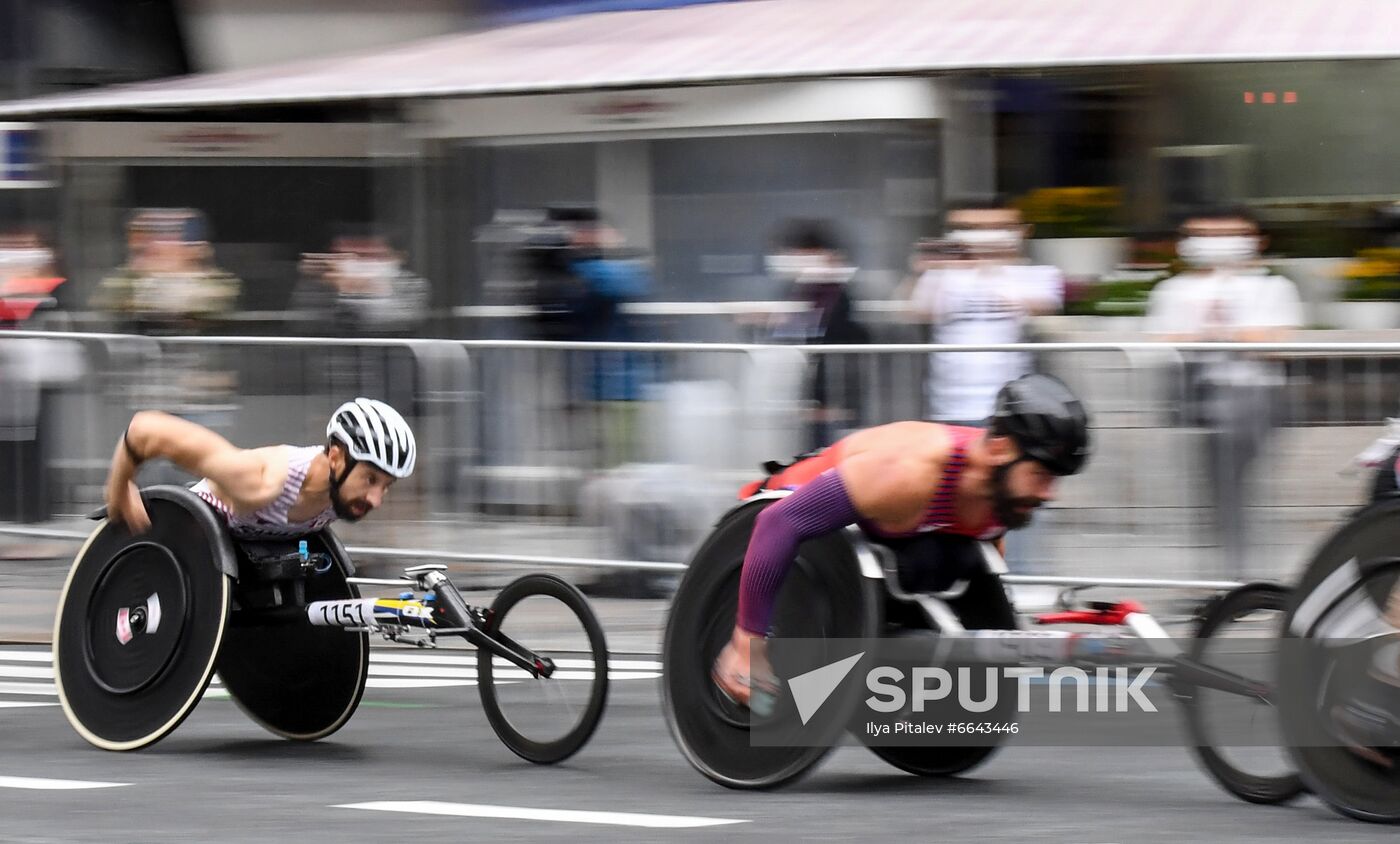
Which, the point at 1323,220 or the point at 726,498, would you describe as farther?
the point at 1323,220

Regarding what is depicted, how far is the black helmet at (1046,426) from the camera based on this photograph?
633cm

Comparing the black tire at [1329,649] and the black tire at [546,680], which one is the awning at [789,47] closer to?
the black tire at [546,680]

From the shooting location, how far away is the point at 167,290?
13.1 metres

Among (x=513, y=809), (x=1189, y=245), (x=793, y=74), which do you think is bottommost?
(x=513, y=809)

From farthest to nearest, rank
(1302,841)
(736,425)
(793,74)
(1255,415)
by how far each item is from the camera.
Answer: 1. (793,74)
2. (736,425)
3. (1255,415)
4. (1302,841)

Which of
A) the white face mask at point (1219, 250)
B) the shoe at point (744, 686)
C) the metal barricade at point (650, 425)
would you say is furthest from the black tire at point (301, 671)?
the white face mask at point (1219, 250)

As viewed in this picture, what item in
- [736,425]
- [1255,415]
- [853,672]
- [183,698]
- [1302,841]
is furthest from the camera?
[736,425]

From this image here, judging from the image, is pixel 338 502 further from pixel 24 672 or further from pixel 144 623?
pixel 24 672

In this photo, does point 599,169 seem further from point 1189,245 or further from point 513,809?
point 513,809

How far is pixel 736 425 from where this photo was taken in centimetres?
1066

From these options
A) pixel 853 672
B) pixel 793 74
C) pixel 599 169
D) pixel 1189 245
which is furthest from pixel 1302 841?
pixel 599 169

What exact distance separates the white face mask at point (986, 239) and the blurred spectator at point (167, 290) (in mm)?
4125

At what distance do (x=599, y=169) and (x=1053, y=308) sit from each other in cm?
497

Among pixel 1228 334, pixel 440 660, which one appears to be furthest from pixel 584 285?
pixel 1228 334
